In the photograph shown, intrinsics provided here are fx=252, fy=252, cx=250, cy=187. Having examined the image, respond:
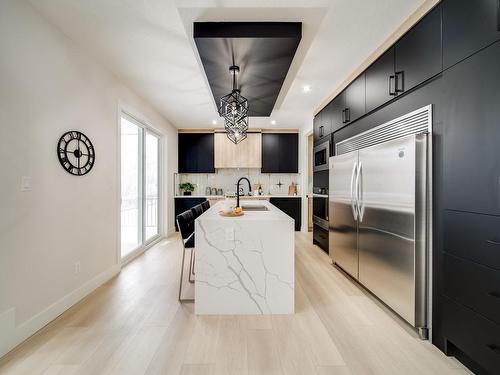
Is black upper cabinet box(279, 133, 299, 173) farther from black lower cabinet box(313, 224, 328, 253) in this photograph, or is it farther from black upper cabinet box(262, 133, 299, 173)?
black lower cabinet box(313, 224, 328, 253)

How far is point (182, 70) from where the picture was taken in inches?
117

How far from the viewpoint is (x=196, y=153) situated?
6309 millimetres

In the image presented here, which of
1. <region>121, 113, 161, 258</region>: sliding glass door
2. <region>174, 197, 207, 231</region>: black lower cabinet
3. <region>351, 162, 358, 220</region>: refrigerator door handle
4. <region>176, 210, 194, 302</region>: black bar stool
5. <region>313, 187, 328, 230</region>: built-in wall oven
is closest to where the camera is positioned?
<region>176, 210, 194, 302</region>: black bar stool

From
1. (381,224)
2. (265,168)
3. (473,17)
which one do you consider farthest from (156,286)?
(265,168)

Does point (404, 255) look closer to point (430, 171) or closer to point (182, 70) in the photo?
point (430, 171)

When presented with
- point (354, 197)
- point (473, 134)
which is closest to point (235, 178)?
point (354, 197)

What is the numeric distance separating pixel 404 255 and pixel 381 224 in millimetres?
366

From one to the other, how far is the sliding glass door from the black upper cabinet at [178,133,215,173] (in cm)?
96

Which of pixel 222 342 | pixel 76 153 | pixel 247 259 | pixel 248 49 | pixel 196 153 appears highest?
pixel 248 49

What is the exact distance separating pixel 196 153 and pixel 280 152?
6.93 feet

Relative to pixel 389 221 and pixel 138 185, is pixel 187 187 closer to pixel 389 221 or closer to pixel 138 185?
pixel 138 185

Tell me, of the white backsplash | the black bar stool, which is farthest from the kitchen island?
the white backsplash

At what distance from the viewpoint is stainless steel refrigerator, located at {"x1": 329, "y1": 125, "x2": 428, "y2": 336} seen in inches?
72.6

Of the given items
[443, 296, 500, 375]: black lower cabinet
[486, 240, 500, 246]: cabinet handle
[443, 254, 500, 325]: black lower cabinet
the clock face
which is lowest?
[443, 296, 500, 375]: black lower cabinet
